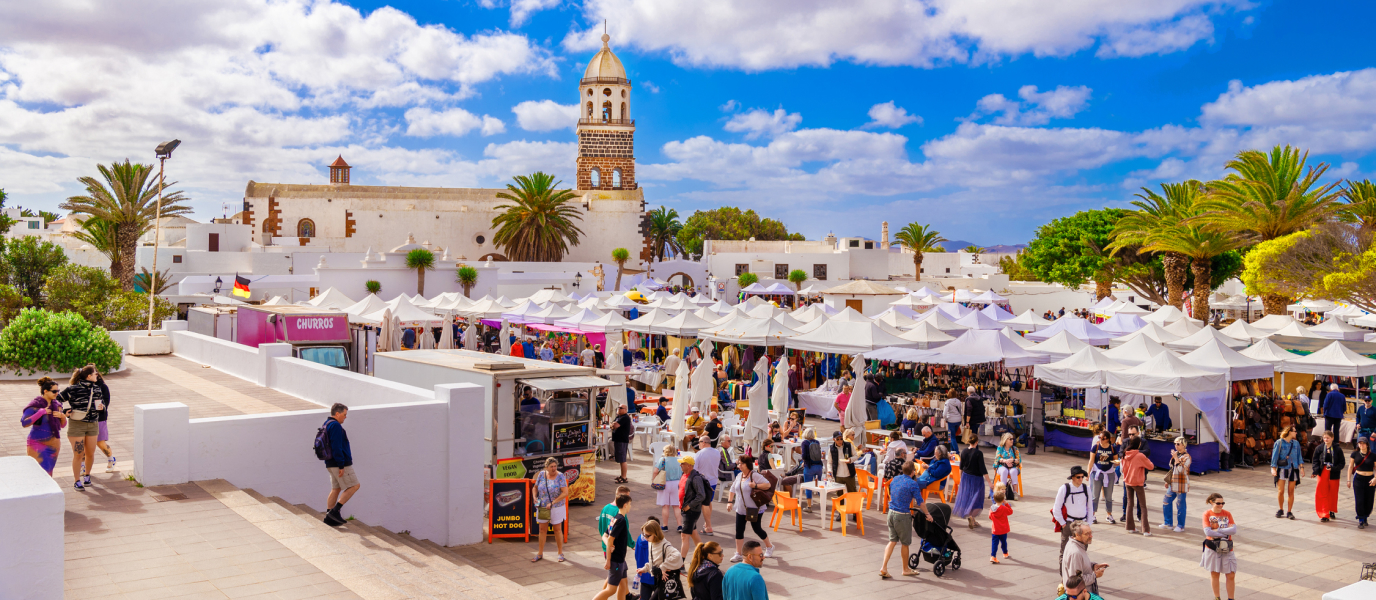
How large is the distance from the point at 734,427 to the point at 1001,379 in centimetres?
943

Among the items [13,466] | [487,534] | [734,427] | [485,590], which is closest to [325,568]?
[485,590]

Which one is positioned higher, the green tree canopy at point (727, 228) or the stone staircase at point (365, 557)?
the green tree canopy at point (727, 228)

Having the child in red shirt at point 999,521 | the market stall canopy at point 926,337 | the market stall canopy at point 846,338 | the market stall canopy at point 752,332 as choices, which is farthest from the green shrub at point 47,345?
the market stall canopy at point 926,337

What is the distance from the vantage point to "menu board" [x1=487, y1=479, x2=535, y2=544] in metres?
10.6

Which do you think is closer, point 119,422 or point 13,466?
point 13,466

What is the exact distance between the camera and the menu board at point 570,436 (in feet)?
38.9

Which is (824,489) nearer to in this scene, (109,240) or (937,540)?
(937,540)

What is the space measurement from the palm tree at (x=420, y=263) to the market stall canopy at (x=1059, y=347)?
29.3 metres

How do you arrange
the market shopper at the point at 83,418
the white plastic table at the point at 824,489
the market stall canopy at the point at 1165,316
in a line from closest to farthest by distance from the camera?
the market shopper at the point at 83,418 < the white plastic table at the point at 824,489 < the market stall canopy at the point at 1165,316

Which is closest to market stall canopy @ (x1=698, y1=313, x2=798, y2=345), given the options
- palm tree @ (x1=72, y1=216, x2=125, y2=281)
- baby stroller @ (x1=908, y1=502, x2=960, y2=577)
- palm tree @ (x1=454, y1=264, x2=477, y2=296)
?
baby stroller @ (x1=908, y1=502, x2=960, y2=577)

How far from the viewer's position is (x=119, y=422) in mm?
12359

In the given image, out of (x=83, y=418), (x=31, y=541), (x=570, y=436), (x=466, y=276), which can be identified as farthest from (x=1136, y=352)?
(x=466, y=276)

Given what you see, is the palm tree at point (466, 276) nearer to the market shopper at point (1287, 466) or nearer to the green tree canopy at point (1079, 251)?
the green tree canopy at point (1079, 251)

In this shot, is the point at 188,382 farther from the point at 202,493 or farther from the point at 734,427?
the point at 734,427
